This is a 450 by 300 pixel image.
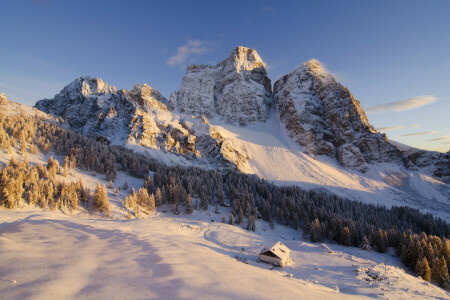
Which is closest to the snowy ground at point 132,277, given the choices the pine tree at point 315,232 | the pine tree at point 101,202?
the pine tree at point 101,202

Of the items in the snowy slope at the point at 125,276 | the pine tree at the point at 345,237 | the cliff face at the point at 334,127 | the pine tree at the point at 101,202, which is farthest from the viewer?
the cliff face at the point at 334,127

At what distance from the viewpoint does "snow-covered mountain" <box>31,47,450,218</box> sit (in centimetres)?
12619

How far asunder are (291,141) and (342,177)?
50093 mm

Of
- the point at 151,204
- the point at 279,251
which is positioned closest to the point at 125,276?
the point at 279,251

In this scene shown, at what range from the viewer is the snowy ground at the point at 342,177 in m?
116

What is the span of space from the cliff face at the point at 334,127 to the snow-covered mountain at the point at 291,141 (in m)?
0.66

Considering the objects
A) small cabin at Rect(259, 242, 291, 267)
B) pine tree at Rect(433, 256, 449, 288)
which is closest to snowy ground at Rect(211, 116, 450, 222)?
pine tree at Rect(433, 256, 449, 288)

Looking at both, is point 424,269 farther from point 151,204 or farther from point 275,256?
point 151,204

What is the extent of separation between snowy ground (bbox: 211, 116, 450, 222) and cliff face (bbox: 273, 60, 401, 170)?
330 inches

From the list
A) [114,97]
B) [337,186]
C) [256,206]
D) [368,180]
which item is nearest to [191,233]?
[256,206]

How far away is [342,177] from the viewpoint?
135 meters

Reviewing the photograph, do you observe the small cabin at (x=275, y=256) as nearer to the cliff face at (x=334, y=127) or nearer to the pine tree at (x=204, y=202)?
the pine tree at (x=204, y=202)

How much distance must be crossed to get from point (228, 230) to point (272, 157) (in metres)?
104

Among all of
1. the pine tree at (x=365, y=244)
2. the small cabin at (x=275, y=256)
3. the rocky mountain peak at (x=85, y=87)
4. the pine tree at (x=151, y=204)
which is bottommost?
the pine tree at (x=365, y=244)
